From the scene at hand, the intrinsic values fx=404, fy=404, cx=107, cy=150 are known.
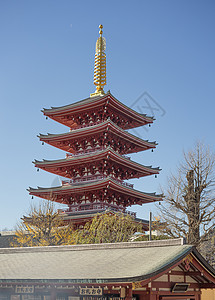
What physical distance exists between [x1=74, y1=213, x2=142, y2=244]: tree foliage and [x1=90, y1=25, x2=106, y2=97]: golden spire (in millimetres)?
14202

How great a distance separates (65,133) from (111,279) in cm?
2904

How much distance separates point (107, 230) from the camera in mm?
32531

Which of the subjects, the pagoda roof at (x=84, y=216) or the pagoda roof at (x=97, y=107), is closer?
the pagoda roof at (x=84, y=216)

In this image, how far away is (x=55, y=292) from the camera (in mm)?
14133

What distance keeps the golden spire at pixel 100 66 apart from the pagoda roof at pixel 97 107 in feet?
9.75

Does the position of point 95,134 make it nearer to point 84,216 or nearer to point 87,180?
point 87,180

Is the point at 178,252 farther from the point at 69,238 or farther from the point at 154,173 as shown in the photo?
the point at 154,173

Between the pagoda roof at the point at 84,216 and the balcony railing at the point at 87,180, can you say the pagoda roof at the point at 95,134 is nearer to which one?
the balcony railing at the point at 87,180

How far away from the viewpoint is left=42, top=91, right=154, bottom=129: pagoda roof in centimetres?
3816

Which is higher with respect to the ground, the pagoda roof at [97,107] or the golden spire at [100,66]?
the golden spire at [100,66]

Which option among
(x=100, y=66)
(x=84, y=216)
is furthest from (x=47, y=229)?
(x=100, y=66)

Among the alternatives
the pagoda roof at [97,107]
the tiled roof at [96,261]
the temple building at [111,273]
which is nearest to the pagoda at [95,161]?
the pagoda roof at [97,107]

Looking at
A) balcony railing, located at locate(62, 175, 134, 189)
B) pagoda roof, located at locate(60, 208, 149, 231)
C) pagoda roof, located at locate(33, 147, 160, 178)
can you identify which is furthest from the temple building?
balcony railing, located at locate(62, 175, 134, 189)

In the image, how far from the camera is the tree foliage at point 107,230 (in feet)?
102
